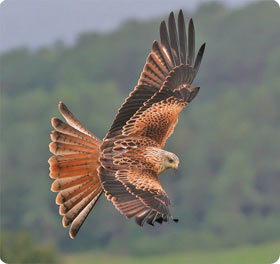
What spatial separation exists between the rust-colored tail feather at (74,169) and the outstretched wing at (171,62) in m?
0.94

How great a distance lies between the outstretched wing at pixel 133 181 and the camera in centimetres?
730

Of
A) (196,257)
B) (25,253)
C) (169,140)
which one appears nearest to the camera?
(25,253)

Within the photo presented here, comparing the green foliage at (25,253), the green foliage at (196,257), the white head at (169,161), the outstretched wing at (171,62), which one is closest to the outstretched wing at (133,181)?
the white head at (169,161)

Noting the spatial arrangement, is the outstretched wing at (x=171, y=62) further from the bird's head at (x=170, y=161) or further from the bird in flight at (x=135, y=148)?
the bird's head at (x=170, y=161)

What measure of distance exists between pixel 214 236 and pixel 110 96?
1160cm

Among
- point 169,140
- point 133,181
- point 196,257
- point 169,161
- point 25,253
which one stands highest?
point 169,140

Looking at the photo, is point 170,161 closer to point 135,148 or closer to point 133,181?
point 135,148

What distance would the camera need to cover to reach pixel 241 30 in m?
72.1

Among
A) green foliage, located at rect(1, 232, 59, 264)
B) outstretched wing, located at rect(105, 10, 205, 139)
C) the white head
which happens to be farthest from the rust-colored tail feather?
green foliage, located at rect(1, 232, 59, 264)

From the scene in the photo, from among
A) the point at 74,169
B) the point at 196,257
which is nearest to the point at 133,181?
the point at 74,169

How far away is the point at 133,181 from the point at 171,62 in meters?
1.89

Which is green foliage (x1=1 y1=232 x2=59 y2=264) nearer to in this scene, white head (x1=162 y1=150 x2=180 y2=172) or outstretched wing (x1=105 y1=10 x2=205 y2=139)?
outstretched wing (x1=105 y1=10 x2=205 y2=139)

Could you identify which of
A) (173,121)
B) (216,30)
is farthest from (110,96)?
(173,121)

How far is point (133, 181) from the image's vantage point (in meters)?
7.71
